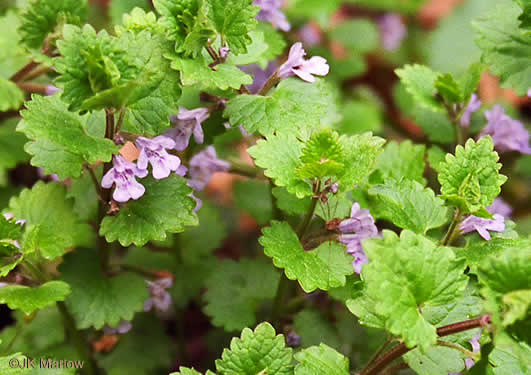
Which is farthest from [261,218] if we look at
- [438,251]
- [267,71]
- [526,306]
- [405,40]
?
[405,40]

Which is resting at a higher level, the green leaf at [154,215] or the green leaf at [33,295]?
the green leaf at [154,215]

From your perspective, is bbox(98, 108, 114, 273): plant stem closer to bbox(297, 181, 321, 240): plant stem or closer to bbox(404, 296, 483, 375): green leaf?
bbox(297, 181, 321, 240): plant stem

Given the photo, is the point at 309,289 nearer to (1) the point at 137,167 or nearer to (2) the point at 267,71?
(1) the point at 137,167

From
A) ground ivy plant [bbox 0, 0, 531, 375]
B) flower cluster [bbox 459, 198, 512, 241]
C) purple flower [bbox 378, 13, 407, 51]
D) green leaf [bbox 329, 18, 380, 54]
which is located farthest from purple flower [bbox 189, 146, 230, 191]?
purple flower [bbox 378, 13, 407, 51]

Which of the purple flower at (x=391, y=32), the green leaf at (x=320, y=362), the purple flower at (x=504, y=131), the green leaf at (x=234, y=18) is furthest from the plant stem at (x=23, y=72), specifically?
the purple flower at (x=391, y=32)

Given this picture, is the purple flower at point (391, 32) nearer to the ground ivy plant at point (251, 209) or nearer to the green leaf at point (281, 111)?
Result: the ground ivy plant at point (251, 209)

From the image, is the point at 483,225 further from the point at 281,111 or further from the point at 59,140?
the point at 59,140
